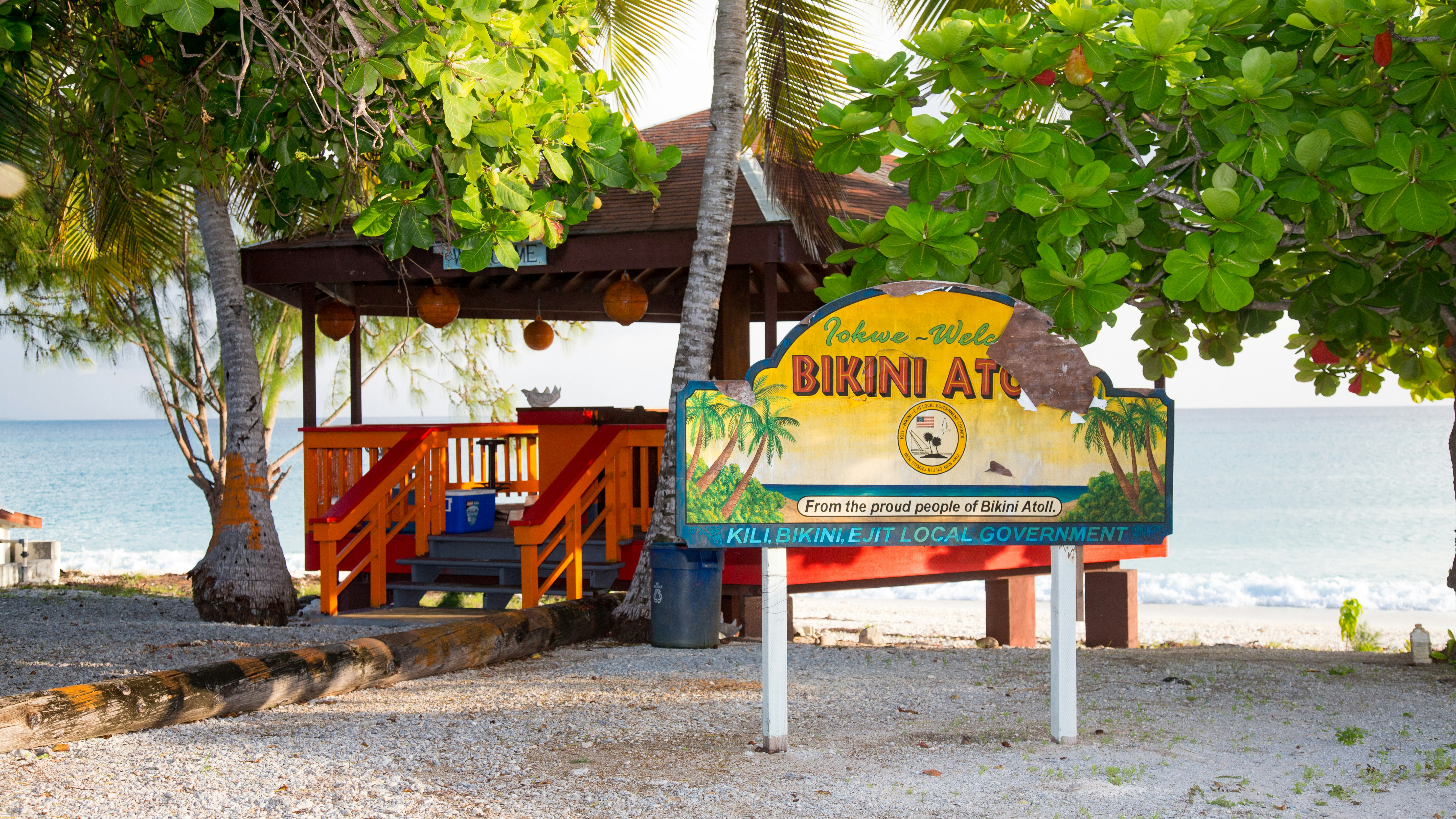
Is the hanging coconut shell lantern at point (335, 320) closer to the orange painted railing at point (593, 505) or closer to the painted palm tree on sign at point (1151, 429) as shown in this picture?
the orange painted railing at point (593, 505)

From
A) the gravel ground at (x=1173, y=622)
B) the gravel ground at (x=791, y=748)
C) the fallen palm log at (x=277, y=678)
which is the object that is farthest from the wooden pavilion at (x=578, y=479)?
the gravel ground at (x=1173, y=622)

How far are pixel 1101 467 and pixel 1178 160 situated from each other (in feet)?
5.47

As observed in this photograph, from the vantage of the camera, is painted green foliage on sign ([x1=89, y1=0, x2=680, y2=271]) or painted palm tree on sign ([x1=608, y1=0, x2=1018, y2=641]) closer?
painted green foliage on sign ([x1=89, y1=0, x2=680, y2=271])

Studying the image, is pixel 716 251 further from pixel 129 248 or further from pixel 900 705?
pixel 129 248

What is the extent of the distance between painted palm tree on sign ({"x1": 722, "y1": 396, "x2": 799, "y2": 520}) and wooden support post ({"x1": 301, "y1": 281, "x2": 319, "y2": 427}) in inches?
260

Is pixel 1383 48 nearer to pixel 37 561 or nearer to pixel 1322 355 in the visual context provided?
pixel 1322 355

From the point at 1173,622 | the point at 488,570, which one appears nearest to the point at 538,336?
the point at 488,570

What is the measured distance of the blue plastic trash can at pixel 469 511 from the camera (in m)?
9.44

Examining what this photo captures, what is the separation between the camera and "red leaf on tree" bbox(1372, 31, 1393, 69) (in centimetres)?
459

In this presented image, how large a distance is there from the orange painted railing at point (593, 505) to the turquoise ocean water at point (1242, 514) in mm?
13517

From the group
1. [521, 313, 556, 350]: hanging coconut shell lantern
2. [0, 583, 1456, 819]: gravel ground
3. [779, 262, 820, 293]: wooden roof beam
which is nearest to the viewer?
[0, 583, 1456, 819]: gravel ground

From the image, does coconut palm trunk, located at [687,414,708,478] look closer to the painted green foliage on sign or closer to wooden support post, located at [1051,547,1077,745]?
the painted green foliage on sign

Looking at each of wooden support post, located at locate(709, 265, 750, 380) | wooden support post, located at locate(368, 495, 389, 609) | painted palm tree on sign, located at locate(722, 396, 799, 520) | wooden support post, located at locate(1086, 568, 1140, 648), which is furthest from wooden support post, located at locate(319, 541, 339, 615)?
wooden support post, located at locate(1086, 568, 1140, 648)

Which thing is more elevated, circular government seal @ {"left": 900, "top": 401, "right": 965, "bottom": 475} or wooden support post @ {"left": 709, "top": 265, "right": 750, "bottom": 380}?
wooden support post @ {"left": 709, "top": 265, "right": 750, "bottom": 380}
